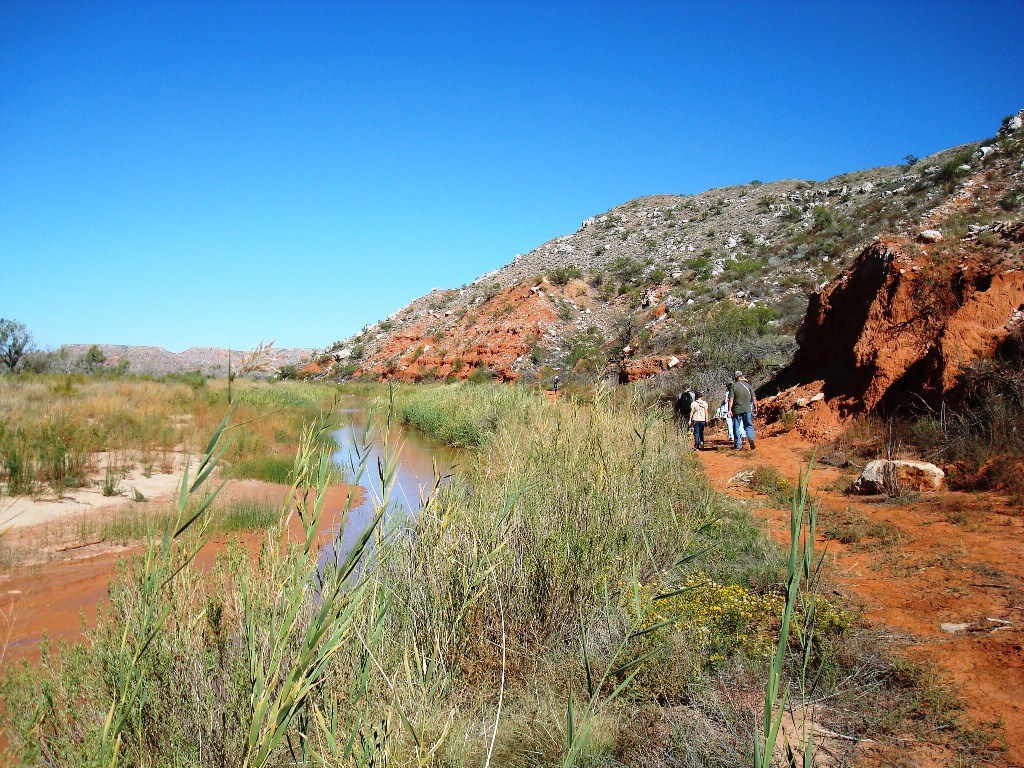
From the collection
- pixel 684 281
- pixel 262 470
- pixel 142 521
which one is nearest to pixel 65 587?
pixel 142 521

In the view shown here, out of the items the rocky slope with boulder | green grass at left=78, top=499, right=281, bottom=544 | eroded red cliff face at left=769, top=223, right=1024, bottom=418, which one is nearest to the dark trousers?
the rocky slope with boulder

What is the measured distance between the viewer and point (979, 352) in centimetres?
952

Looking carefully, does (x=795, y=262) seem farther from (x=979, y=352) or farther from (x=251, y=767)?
(x=251, y=767)

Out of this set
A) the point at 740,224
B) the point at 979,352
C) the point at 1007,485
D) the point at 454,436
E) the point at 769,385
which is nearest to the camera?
the point at 1007,485

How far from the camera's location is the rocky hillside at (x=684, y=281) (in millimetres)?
18781

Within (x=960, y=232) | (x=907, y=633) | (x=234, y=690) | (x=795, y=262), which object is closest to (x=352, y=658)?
(x=234, y=690)

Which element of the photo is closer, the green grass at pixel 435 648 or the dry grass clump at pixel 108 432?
the green grass at pixel 435 648

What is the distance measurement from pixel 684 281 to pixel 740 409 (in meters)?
22.2

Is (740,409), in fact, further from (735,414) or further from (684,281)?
(684,281)

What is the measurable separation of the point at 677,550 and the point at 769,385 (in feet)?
40.9

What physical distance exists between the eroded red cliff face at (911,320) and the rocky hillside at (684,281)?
1.01 m

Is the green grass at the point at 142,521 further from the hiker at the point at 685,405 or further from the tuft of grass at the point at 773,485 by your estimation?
the hiker at the point at 685,405

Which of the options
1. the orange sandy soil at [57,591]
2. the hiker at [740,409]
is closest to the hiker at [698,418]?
the hiker at [740,409]

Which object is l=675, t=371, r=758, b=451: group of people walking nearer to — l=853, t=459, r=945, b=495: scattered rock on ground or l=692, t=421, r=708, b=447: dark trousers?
l=692, t=421, r=708, b=447: dark trousers
